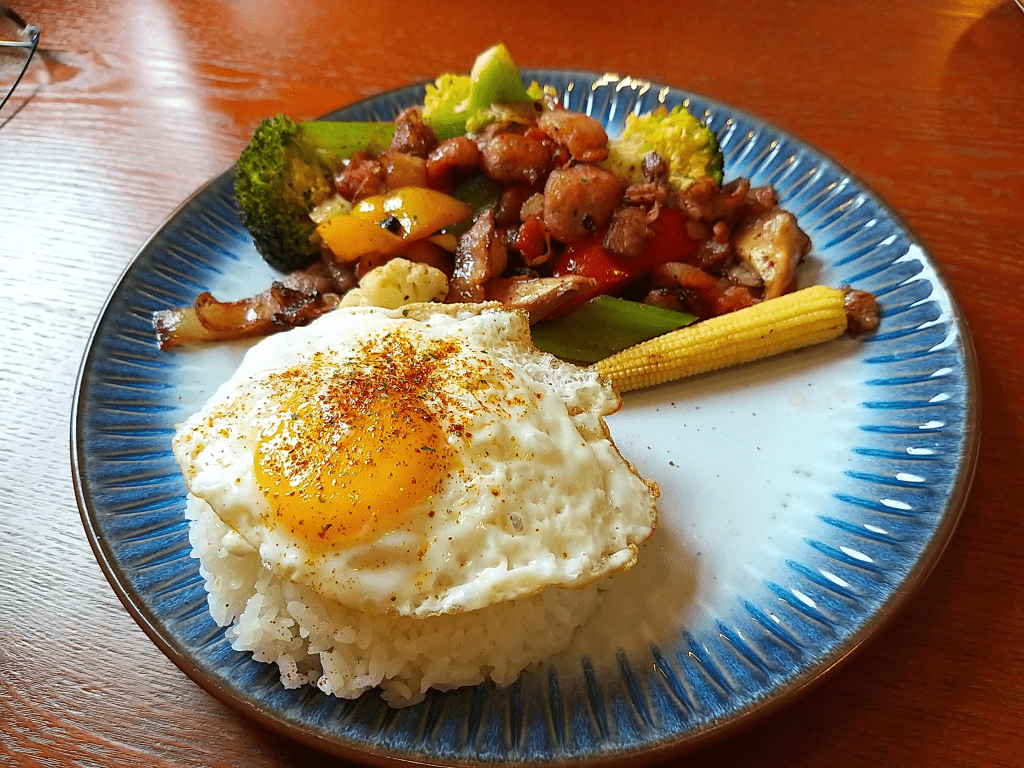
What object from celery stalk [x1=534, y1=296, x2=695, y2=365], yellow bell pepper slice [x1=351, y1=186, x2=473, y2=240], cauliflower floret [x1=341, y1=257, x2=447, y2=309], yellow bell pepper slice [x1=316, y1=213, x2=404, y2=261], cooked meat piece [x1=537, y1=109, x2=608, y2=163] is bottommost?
celery stalk [x1=534, y1=296, x2=695, y2=365]

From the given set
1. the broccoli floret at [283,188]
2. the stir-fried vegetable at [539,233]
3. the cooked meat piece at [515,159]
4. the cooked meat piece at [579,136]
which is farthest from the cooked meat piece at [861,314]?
the broccoli floret at [283,188]

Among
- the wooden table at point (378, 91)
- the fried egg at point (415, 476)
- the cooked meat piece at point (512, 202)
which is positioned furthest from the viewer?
the cooked meat piece at point (512, 202)

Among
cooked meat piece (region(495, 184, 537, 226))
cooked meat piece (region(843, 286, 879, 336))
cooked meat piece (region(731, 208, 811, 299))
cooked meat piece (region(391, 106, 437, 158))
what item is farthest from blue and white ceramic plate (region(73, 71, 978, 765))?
cooked meat piece (region(495, 184, 537, 226))

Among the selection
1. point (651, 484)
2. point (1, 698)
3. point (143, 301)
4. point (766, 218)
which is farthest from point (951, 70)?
point (1, 698)

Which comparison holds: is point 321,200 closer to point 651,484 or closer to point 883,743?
point 651,484

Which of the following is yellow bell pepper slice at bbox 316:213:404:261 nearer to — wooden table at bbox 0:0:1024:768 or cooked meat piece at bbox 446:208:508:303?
cooked meat piece at bbox 446:208:508:303

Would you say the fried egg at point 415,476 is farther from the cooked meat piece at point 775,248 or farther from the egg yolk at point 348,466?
the cooked meat piece at point 775,248

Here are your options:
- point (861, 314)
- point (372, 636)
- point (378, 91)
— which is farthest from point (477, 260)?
point (378, 91)
